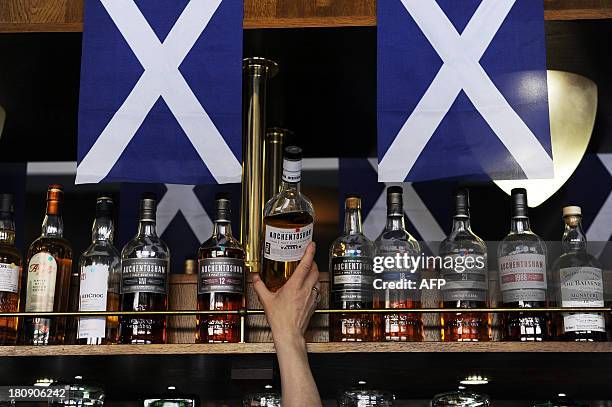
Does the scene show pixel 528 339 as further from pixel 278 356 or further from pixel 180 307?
pixel 180 307

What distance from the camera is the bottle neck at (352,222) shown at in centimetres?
174

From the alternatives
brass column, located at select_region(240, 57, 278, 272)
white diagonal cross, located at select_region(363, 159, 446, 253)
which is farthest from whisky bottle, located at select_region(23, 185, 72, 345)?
white diagonal cross, located at select_region(363, 159, 446, 253)

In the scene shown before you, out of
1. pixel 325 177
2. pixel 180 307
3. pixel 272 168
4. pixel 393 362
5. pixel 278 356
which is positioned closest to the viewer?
pixel 278 356

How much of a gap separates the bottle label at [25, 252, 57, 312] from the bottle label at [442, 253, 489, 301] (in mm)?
709

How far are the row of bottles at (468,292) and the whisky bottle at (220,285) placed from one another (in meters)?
0.17

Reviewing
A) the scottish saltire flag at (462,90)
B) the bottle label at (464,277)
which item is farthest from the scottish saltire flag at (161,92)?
the bottle label at (464,277)

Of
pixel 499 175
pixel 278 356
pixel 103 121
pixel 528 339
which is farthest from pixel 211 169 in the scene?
pixel 528 339

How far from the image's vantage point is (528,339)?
1.64 meters

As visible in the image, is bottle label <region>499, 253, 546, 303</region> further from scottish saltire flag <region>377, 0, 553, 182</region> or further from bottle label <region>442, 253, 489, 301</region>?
scottish saltire flag <region>377, 0, 553, 182</region>

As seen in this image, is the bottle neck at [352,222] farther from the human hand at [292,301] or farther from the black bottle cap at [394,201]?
the human hand at [292,301]

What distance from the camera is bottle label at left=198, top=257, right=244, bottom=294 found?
1.64m

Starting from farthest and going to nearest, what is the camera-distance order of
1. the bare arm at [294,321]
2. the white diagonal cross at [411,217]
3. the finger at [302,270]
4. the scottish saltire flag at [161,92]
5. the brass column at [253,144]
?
1. the white diagonal cross at [411,217]
2. the brass column at [253,144]
3. the scottish saltire flag at [161,92]
4. the finger at [302,270]
5. the bare arm at [294,321]

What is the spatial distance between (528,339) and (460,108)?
1.40 ft

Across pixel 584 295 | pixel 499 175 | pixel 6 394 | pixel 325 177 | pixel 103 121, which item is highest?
pixel 325 177
